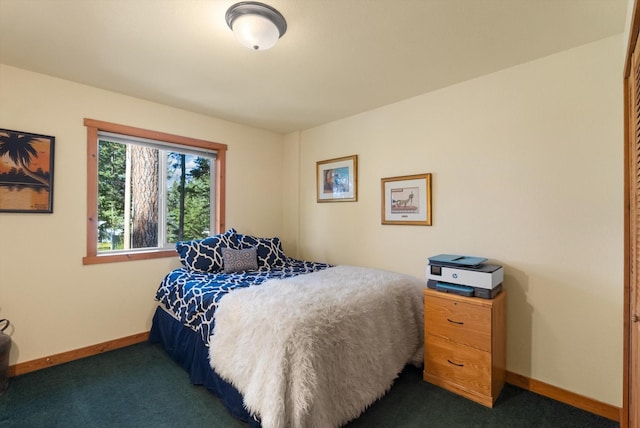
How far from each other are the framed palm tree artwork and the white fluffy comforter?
181 centimetres

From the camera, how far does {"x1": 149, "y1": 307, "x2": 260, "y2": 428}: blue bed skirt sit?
1.78 metres

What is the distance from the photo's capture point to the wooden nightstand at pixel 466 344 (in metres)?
1.91

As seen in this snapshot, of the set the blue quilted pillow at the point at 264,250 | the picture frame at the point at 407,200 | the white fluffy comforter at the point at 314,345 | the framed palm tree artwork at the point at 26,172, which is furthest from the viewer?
the blue quilted pillow at the point at 264,250

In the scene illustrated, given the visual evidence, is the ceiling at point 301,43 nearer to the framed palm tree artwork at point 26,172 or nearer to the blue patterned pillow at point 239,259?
the framed palm tree artwork at point 26,172

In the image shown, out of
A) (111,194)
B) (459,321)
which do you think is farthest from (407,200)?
(111,194)

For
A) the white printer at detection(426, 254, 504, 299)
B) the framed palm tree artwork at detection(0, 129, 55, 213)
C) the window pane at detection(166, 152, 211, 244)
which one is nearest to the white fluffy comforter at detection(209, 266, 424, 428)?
the white printer at detection(426, 254, 504, 299)

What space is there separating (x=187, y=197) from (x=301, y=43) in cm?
217

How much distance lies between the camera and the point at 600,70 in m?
1.87

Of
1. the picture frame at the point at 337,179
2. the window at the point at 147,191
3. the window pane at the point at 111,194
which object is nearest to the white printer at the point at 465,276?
the picture frame at the point at 337,179

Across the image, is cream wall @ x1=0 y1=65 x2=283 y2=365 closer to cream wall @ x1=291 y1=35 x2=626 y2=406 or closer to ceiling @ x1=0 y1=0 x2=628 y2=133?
ceiling @ x1=0 y1=0 x2=628 y2=133

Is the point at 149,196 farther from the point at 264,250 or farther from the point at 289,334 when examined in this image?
the point at 289,334

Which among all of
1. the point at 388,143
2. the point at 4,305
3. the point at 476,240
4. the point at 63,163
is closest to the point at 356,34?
the point at 388,143

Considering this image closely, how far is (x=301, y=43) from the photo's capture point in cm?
191

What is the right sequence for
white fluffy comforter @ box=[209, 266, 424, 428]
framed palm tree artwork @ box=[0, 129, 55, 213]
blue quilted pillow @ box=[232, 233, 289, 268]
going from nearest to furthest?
white fluffy comforter @ box=[209, 266, 424, 428] < framed palm tree artwork @ box=[0, 129, 55, 213] < blue quilted pillow @ box=[232, 233, 289, 268]
